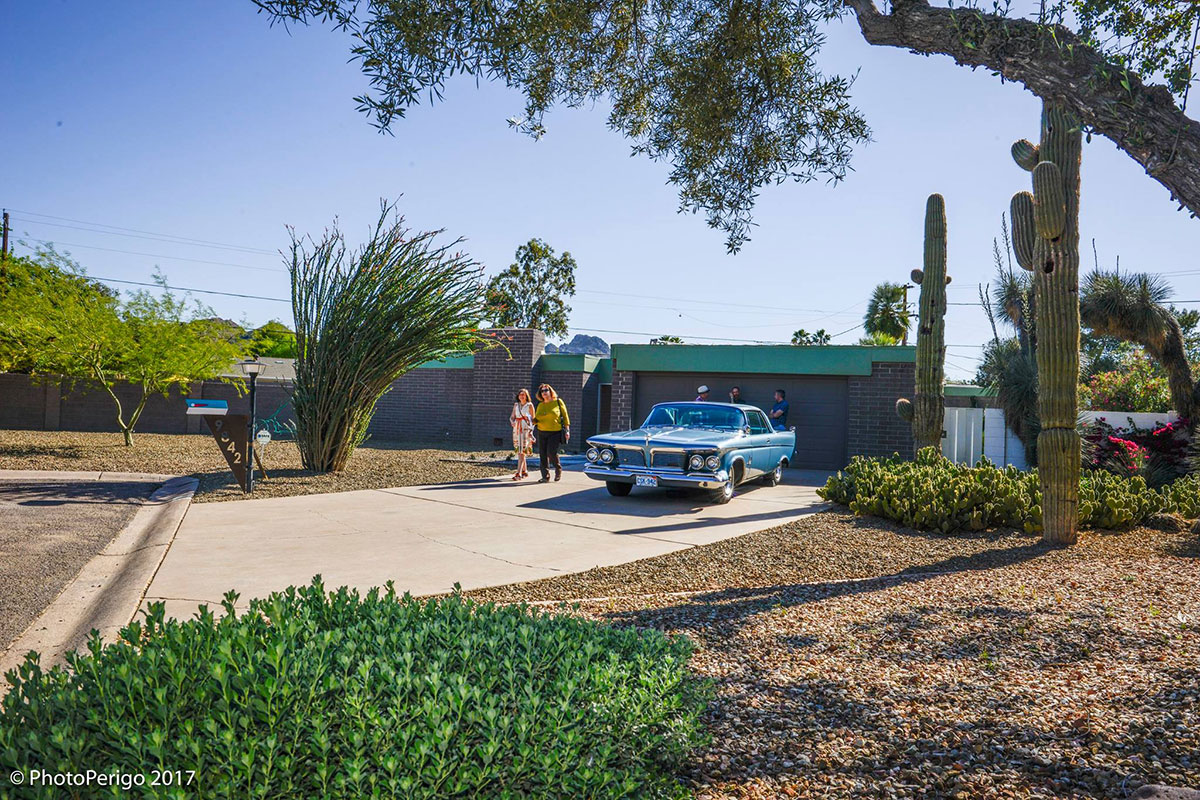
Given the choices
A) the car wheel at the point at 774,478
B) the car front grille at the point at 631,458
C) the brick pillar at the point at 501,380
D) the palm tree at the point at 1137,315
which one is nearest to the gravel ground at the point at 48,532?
the car front grille at the point at 631,458

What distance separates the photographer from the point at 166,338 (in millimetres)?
16062

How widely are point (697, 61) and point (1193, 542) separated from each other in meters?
6.69

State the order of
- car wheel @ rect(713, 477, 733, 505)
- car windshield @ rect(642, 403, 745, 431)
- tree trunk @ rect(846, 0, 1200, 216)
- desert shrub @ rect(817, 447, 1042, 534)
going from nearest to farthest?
1. tree trunk @ rect(846, 0, 1200, 216)
2. desert shrub @ rect(817, 447, 1042, 534)
3. car wheel @ rect(713, 477, 733, 505)
4. car windshield @ rect(642, 403, 745, 431)

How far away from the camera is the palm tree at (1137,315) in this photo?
1492 cm

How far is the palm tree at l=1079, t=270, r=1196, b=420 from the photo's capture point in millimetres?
14922

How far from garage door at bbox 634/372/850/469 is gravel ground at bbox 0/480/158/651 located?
12.6 meters

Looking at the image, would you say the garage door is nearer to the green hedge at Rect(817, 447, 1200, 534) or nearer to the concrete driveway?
the concrete driveway

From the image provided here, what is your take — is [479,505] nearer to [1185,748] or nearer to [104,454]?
[1185,748]

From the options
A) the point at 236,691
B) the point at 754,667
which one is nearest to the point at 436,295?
the point at 754,667

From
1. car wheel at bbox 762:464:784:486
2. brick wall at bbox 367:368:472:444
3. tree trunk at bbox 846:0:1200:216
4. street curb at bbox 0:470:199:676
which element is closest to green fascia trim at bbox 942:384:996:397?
car wheel at bbox 762:464:784:486

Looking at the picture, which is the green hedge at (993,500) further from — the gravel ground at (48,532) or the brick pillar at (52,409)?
the brick pillar at (52,409)

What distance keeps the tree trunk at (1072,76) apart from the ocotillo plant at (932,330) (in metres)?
8.27

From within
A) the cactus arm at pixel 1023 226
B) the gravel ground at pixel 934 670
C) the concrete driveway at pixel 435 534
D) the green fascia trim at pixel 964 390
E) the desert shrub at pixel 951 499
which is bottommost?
the concrete driveway at pixel 435 534

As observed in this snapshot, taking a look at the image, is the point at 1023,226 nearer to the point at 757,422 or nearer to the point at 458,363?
the point at 757,422
